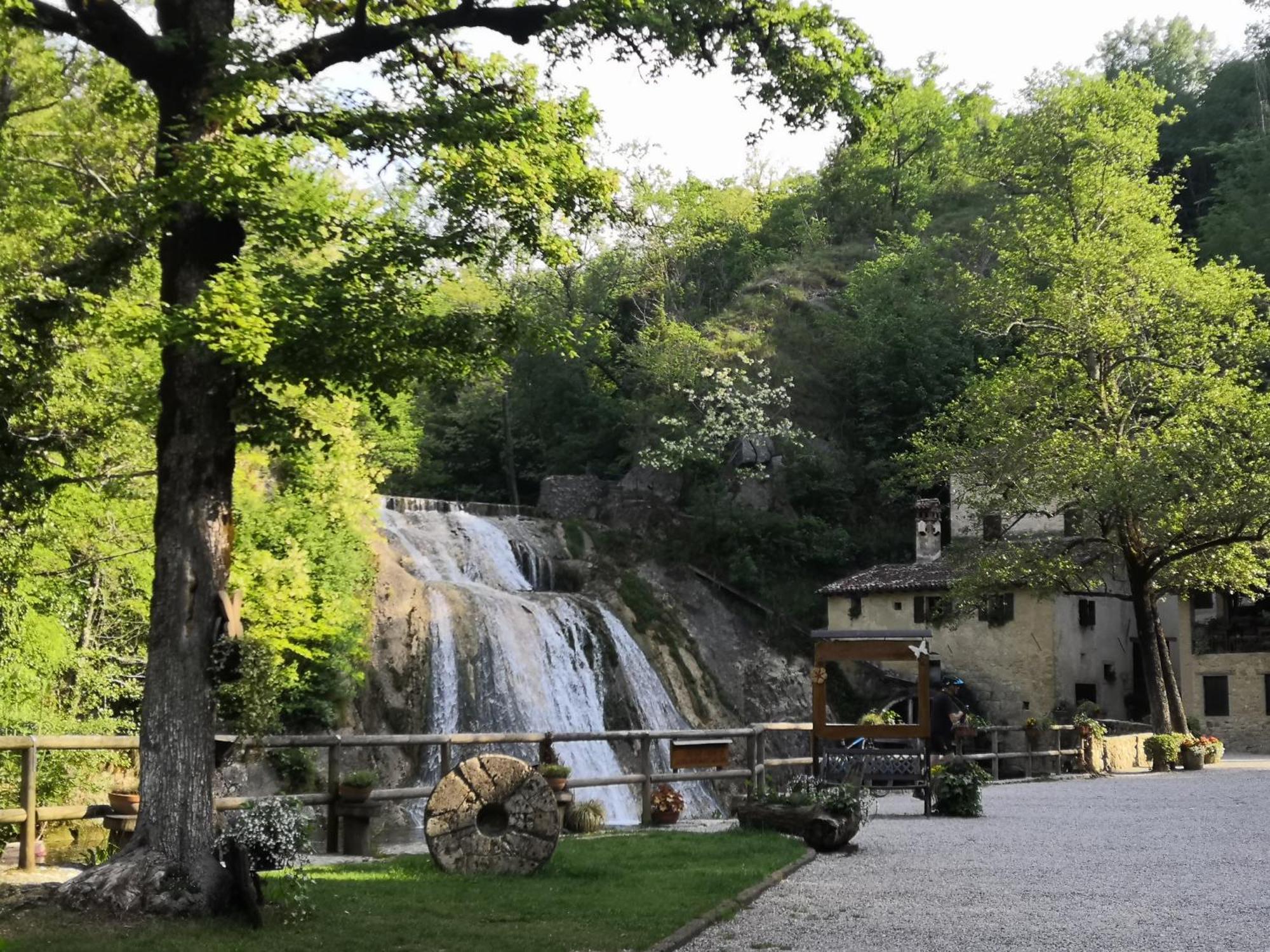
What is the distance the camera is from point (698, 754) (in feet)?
53.1

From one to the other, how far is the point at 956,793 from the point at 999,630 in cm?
2307

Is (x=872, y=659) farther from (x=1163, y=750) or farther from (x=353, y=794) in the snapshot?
(x=1163, y=750)

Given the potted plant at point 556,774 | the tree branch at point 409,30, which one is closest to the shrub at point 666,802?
the potted plant at point 556,774

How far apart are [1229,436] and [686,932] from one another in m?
24.7

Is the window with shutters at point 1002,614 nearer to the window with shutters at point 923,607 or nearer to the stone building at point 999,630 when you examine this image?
the stone building at point 999,630

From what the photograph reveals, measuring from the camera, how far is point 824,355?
47406 millimetres

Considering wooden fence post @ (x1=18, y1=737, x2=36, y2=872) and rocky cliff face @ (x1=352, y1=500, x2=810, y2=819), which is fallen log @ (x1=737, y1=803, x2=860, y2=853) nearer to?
wooden fence post @ (x1=18, y1=737, x2=36, y2=872)

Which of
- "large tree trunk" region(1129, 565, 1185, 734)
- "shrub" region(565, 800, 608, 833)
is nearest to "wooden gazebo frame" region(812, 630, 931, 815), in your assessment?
"shrub" region(565, 800, 608, 833)

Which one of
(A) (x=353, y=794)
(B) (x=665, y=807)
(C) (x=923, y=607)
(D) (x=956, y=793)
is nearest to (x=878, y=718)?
(D) (x=956, y=793)

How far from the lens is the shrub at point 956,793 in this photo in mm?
18078

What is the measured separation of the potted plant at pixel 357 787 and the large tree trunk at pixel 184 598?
313cm

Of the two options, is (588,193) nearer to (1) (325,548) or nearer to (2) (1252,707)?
(1) (325,548)

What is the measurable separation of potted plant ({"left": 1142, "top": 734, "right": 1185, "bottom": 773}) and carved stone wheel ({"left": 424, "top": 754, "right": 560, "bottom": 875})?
22333 millimetres

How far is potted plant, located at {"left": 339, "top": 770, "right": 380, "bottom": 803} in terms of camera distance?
12766 millimetres
